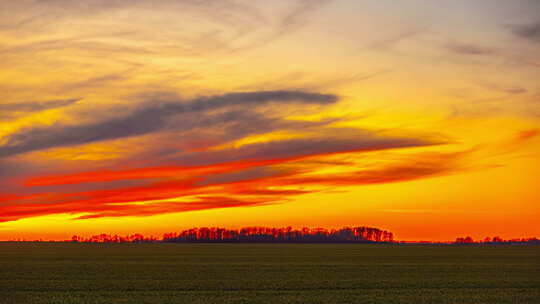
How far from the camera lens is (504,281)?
46.6 meters

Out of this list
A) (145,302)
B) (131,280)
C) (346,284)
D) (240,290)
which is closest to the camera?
(145,302)

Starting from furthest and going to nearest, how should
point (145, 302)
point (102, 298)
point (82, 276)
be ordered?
1. point (82, 276)
2. point (102, 298)
3. point (145, 302)

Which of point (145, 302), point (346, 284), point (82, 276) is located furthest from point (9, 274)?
point (346, 284)

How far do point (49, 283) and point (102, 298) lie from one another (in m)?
11.4

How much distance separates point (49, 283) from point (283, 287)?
17.2 m

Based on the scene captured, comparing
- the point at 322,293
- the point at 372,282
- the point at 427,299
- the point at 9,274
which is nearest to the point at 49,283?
the point at 9,274

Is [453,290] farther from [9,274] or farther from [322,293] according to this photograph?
[9,274]

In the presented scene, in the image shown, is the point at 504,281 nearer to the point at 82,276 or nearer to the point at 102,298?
the point at 102,298

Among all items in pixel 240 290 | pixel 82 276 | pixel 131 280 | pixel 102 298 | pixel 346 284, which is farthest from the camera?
pixel 82 276

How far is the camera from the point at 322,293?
36000mm

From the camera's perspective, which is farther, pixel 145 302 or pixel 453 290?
pixel 453 290

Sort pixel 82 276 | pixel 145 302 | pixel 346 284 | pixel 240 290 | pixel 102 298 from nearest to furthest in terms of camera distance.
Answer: pixel 145 302
pixel 102 298
pixel 240 290
pixel 346 284
pixel 82 276

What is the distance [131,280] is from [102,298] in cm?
1177

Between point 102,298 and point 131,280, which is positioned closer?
point 102,298
